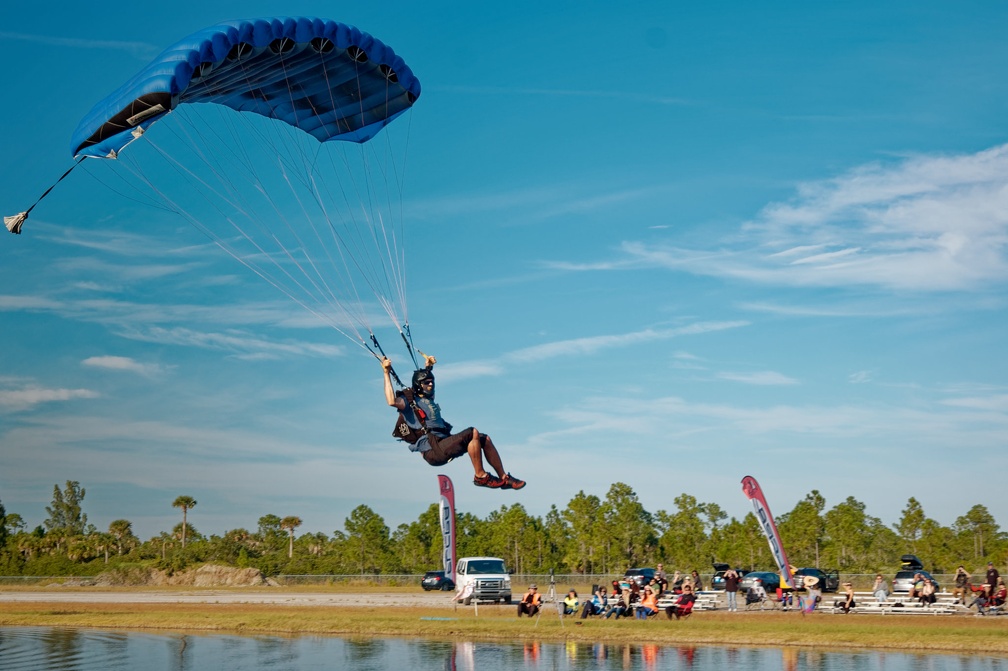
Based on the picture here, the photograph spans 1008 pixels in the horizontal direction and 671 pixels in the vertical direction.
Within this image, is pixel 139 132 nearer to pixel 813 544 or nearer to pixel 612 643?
pixel 612 643

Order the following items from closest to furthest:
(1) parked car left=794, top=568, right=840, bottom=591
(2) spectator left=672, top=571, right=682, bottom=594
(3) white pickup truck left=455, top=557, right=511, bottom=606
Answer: (2) spectator left=672, top=571, right=682, bottom=594 → (3) white pickup truck left=455, top=557, right=511, bottom=606 → (1) parked car left=794, top=568, right=840, bottom=591

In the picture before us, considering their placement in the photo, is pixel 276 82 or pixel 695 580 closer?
pixel 276 82

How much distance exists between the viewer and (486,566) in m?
37.6

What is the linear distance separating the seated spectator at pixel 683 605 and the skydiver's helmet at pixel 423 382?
1286cm

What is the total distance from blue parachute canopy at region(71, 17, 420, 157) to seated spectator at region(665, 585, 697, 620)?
1560cm

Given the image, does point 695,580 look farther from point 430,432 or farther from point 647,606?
point 430,432

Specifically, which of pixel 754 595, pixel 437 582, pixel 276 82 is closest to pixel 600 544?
pixel 437 582

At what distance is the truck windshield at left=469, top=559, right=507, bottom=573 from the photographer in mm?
37281

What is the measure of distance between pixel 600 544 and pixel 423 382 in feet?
151

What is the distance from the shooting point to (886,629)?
83.0ft

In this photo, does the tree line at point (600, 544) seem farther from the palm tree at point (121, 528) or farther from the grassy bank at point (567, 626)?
the grassy bank at point (567, 626)

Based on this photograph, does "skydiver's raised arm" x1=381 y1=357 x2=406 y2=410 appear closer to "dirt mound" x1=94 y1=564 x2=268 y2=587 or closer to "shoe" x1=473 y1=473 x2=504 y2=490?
"shoe" x1=473 y1=473 x2=504 y2=490

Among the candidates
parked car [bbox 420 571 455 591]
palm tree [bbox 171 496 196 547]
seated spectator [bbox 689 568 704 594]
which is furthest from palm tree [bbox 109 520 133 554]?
seated spectator [bbox 689 568 704 594]

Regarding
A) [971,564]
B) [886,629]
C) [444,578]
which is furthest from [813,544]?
[886,629]
